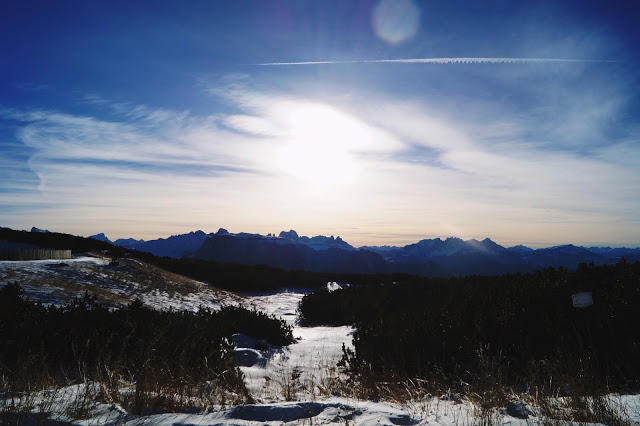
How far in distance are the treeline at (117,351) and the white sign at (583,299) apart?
4505 millimetres

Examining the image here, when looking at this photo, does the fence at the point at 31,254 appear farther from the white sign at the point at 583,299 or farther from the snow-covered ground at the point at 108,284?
the white sign at the point at 583,299

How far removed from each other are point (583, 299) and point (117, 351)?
674cm

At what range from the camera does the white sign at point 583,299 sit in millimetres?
5000

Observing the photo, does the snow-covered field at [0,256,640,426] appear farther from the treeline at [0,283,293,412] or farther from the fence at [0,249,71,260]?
the fence at [0,249,71,260]

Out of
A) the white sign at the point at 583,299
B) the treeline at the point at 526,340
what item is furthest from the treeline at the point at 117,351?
the white sign at the point at 583,299

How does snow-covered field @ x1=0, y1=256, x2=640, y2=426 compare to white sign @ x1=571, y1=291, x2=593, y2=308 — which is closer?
snow-covered field @ x1=0, y1=256, x2=640, y2=426

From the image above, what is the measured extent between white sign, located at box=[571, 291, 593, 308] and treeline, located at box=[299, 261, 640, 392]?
12.5 inches

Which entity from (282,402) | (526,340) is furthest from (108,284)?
(526,340)

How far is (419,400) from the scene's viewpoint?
3.98m

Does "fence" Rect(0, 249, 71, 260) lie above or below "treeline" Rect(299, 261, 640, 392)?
above

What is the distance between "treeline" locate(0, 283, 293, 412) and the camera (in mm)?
4156

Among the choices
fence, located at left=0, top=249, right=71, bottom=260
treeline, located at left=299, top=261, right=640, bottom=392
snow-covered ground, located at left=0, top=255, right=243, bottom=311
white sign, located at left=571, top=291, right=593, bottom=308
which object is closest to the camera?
treeline, located at left=299, top=261, right=640, bottom=392

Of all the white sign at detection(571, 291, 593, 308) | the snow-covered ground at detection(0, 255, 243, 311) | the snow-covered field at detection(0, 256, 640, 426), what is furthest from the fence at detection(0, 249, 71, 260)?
the white sign at detection(571, 291, 593, 308)

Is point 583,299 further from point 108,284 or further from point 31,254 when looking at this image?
point 31,254
